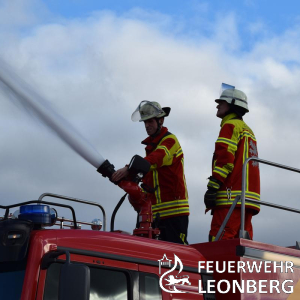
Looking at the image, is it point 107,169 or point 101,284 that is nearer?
point 101,284

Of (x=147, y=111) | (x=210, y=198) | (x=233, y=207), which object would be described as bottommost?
(x=233, y=207)

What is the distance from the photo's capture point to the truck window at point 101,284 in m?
4.12

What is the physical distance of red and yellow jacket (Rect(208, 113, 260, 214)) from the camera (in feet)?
21.8

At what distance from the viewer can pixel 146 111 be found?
748cm

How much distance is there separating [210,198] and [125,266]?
2.27 meters

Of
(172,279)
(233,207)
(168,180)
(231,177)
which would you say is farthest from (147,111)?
(172,279)

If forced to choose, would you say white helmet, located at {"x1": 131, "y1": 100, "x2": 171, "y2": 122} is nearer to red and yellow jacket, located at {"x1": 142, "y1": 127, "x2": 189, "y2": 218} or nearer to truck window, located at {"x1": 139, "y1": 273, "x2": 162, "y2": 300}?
red and yellow jacket, located at {"x1": 142, "y1": 127, "x2": 189, "y2": 218}

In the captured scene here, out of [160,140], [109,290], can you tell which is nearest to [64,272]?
[109,290]

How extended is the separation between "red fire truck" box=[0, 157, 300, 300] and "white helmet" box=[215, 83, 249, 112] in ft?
7.21

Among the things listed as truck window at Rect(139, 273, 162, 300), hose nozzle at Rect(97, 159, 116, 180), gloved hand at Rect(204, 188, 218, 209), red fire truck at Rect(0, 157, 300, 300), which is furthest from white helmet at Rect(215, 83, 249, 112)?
truck window at Rect(139, 273, 162, 300)

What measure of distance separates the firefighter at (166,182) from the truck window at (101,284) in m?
2.10

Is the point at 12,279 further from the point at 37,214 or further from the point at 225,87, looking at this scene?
the point at 225,87

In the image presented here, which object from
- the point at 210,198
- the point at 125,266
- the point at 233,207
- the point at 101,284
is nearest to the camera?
the point at 101,284

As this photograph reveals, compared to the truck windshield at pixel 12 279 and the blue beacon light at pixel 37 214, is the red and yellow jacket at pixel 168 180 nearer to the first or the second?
the blue beacon light at pixel 37 214
